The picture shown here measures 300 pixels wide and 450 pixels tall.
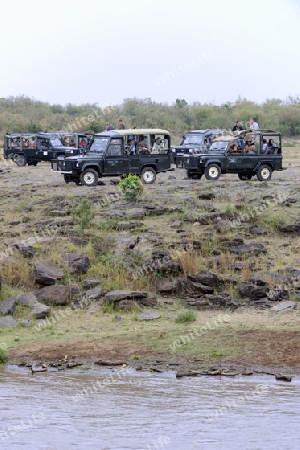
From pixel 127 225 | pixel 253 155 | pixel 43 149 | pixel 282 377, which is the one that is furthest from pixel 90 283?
pixel 43 149

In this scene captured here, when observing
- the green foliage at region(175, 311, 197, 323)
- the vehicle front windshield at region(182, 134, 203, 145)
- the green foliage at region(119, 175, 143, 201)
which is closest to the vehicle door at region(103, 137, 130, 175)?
the green foliage at region(119, 175, 143, 201)

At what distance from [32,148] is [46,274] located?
2499 cm

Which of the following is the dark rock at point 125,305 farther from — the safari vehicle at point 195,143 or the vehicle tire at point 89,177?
the safari vehicle at point 195,143

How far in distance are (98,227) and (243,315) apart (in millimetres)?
5832

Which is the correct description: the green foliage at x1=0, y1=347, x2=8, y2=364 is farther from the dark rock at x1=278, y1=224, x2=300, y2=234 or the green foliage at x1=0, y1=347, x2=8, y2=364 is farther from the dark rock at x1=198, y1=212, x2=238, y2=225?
the dark rock at x1=278, y1=224, x2=300, y2=234

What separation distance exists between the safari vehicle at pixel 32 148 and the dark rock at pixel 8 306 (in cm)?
2492

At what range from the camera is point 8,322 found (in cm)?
1291

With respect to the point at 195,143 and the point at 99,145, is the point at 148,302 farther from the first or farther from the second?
the point at 195,143

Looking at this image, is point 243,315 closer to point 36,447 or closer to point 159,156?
point 36,447

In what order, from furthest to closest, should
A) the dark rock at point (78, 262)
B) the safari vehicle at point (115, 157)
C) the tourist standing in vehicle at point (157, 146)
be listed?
the tourist standing in vehicle at point (157, 146)
the safari vehicle at point (115, 157)
the dark rock at point (78, 262)

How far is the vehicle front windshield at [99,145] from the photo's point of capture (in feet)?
87.2

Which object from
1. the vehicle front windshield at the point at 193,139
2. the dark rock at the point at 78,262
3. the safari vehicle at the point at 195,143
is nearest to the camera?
the dark rock at the point at 78,262

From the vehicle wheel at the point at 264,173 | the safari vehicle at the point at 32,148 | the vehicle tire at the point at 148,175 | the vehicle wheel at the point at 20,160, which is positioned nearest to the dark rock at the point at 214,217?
the vehicle tire at the point at 148,175

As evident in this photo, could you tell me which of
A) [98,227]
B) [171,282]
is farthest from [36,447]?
[98,227]
